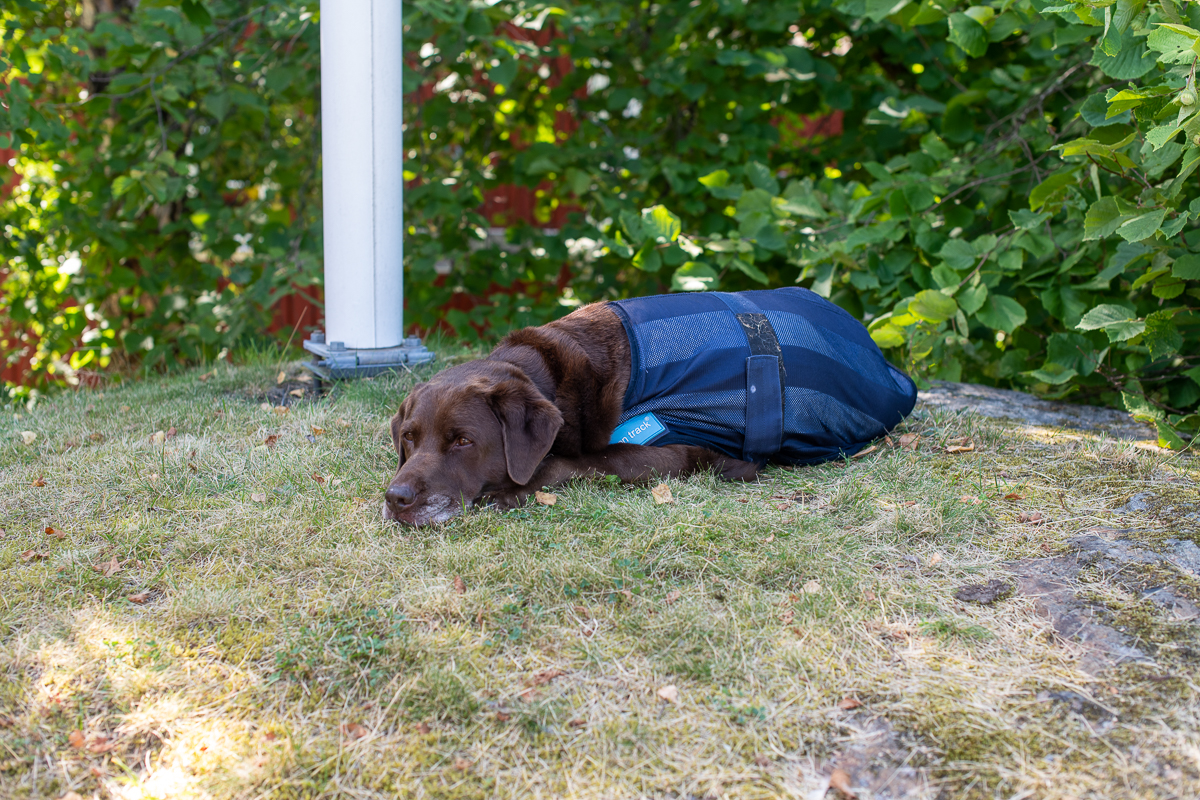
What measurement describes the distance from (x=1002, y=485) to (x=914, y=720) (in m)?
1.58

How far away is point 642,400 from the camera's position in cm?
328

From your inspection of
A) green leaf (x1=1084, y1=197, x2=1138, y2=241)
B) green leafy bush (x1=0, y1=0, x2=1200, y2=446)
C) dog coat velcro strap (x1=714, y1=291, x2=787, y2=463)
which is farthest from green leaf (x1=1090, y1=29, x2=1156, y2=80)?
dog coat velcro strap (x1=714, y1=291, x2=787, y2=463)

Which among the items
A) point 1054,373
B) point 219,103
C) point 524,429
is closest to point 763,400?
point 524,429

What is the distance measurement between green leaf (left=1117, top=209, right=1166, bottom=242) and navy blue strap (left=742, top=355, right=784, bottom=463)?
144 cm

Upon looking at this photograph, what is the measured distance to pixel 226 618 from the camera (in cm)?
226

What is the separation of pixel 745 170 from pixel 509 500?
10.7ft

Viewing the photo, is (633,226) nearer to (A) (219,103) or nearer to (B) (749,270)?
(B) (749,270)

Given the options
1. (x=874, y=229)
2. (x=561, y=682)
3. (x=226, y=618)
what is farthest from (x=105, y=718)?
(x=874, y=229)

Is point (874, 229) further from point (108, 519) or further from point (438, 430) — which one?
point (108, 519)

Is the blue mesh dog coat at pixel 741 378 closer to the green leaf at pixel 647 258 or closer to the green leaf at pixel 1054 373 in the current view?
the green leaf at pixel 1054 373

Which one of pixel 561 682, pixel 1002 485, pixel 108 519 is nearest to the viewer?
pixel 561 682

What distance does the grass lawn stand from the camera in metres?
1.77

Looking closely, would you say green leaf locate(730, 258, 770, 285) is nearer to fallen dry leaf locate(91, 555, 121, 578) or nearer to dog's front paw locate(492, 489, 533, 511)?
dog's front paw locate(492, 489, 533, 511)

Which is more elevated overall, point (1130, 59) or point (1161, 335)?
point (1130, 59)
